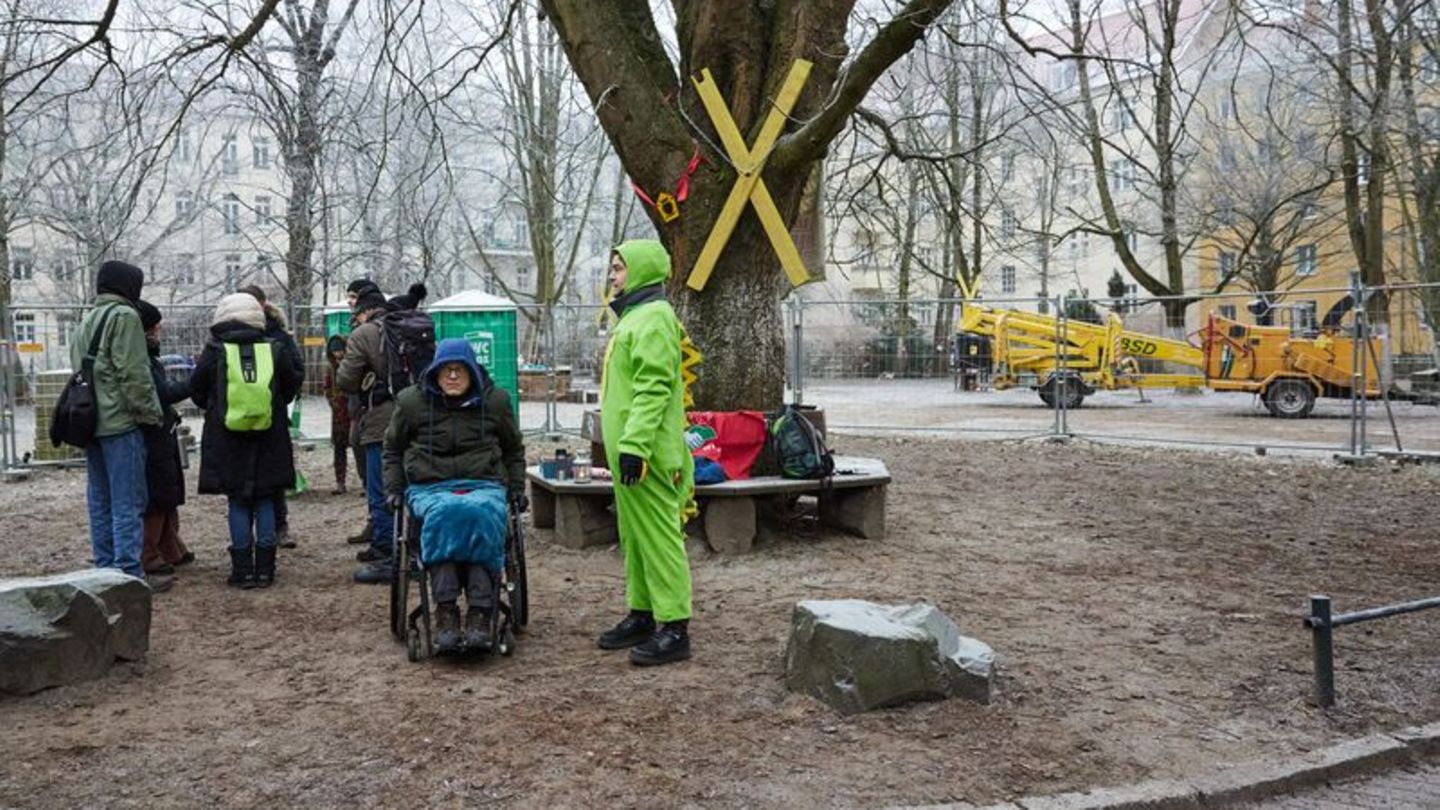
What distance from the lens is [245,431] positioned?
671cm

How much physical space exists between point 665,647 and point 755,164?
10.8ft

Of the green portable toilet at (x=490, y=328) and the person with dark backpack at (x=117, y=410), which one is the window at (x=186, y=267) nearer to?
the green portable toilet at (x=490, y=328)

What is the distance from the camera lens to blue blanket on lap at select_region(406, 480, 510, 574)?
16.4 ft

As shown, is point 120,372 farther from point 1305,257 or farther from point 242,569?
point 1305,257

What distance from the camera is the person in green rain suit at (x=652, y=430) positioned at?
4973mm

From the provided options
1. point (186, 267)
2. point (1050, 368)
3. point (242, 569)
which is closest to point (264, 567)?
point (242, 569)

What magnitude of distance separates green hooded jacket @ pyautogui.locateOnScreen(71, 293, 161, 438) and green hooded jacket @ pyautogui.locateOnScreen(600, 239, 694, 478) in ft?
9.12

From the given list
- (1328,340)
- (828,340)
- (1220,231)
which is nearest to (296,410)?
(828,340)

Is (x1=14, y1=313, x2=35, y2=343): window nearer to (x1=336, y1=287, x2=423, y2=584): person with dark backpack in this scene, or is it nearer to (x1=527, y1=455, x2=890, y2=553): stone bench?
(x1=336, y1=287, x2=423, y2=584): person with dark backpack

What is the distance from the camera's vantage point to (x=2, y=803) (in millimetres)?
3604

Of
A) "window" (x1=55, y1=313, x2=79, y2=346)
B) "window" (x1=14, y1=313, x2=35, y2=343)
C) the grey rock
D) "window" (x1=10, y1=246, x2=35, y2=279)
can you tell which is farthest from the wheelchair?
"window" (x1=10, y1=246, x2=35, y2=279)

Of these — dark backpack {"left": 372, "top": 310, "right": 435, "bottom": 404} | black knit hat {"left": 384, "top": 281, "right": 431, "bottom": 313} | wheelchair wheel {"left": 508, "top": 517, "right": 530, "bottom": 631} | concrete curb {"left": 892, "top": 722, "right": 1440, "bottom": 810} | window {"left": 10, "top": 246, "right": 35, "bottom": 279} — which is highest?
window {"left": 10, "top": 246, "right": 35, "bottom": 279}

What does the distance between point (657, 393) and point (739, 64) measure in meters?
3.31

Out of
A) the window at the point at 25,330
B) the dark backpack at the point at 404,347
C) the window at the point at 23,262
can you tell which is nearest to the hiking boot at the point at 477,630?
the dark backpack at the point at 404,347
